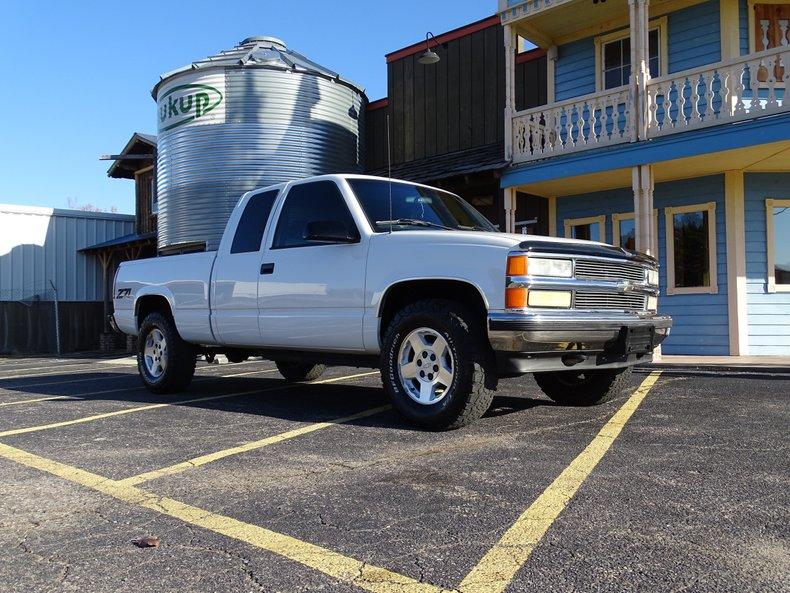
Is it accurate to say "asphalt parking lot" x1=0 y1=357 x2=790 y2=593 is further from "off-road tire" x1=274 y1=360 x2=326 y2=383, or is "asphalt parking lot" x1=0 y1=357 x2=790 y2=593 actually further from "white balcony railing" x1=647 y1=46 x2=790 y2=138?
"white balcony railing" x1=647 y1=46 x2=790 y2=138

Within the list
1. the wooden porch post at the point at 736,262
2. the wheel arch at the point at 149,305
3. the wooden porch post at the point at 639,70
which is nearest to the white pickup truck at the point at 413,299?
the wheel arch at the point at 149,305

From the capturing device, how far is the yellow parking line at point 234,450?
3.69 metres

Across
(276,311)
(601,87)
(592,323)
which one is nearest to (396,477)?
(592,323)

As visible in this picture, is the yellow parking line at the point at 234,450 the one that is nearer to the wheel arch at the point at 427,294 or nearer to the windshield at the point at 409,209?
the wheel arch at the point at 427,294

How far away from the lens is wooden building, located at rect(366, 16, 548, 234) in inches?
563

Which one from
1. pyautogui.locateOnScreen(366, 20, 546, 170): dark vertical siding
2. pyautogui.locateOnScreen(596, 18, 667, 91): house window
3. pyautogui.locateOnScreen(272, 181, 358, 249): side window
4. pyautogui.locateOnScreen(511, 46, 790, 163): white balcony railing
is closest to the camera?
pyautogui.locateOnScreen(272, 181, 358, 249): side window

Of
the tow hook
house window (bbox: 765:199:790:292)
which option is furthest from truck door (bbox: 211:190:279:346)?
house window (bbox: 765:199:790:292)

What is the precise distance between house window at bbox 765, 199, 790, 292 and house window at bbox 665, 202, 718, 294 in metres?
0.90

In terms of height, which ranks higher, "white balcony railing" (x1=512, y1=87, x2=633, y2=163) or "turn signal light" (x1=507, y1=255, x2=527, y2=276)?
"white balcony railing" (x1=512, y1=87, x2=633, y2=163)

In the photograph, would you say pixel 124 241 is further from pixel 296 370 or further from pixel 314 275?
pixel 314 275

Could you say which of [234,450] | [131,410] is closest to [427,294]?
[234,450]

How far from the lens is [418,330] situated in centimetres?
483

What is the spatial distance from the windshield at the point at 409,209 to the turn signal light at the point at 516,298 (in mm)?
1264

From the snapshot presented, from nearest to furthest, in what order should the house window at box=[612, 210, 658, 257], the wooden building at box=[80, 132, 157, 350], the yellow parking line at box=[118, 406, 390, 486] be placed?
1. the yellow parking line at box=[118, 406, 390, 486]
2. the house window at box=[612, 210, 658, 257]
3. the wooden building at box=[80, 132, 157, 350]
